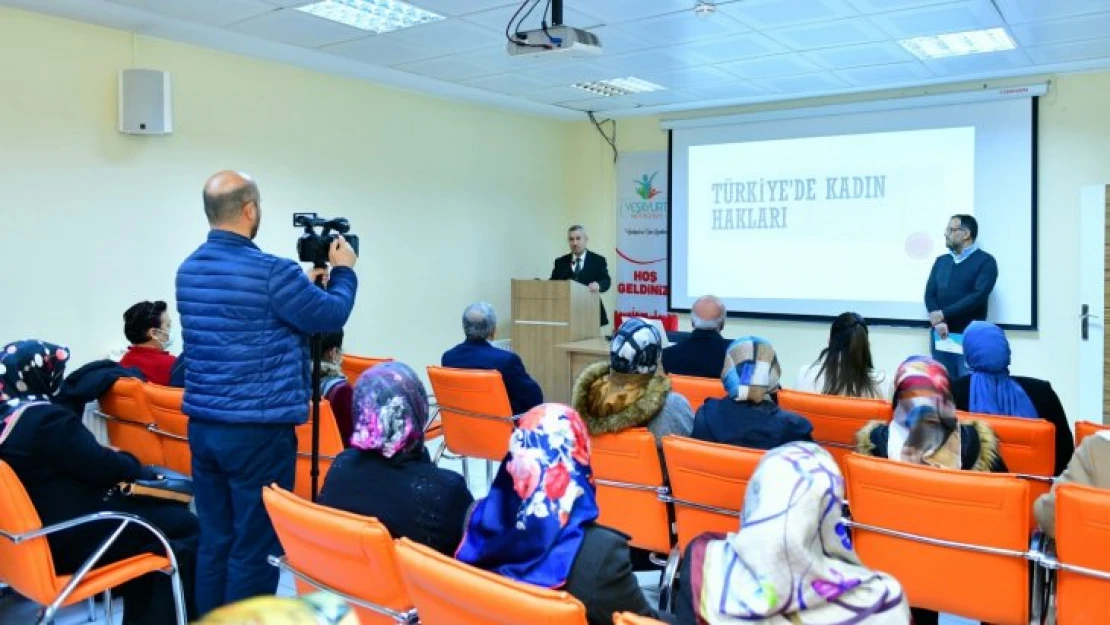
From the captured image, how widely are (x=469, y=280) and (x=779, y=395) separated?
16.0ft

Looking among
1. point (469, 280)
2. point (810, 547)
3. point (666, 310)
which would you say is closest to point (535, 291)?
point (469, 280)

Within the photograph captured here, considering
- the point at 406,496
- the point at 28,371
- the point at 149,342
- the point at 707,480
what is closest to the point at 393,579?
the point at 406,496

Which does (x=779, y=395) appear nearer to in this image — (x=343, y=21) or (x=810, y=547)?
(x=810, y=547)

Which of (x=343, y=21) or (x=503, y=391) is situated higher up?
(x=343, y=21)

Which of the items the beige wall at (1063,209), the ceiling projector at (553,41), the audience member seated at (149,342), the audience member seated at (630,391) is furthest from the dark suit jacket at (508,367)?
the beige wall at (1063,209)

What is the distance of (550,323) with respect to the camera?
283 inches

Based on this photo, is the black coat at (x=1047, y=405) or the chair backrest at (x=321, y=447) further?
the chair backrest at (x=321, y=447)

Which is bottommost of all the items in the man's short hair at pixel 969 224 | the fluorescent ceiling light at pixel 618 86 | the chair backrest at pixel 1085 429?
the chair backrest at pixel 1085 429

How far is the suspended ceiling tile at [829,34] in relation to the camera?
4.95 m

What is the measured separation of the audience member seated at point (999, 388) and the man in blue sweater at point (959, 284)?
10.1ft

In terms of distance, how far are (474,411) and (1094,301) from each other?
4919 mm

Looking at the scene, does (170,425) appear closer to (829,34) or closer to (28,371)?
(28,371)

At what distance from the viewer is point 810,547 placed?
1.41 metres

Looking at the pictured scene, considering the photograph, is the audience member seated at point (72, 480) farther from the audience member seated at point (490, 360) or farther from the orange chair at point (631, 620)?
the orange chair at point (631, 620)
